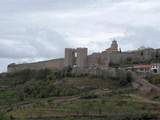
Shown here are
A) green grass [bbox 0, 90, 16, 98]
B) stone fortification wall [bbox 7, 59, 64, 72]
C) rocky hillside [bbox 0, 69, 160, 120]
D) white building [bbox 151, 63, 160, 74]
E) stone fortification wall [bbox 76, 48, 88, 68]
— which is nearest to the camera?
rocky hillside [bbox 0, 69, 160, 120]

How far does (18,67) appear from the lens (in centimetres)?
8338

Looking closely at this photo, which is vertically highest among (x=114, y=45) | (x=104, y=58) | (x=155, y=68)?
(x=114, y=45)

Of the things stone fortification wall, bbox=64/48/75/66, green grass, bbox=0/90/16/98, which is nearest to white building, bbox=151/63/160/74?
stone fortification wall, bbox=64/48/75/66

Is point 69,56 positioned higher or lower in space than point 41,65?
higher

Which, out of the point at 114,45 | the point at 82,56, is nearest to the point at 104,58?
the point at 82,56

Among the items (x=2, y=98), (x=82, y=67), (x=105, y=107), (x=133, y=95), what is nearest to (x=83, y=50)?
(x=82, y=67)

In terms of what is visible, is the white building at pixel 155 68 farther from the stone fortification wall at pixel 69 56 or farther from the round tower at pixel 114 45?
the round tower at pixel 114 45

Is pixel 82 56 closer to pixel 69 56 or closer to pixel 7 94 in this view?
pixel 69 56

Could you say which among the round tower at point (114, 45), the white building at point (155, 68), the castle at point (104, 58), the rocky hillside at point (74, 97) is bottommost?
the rocky hillside at point (74, 97)

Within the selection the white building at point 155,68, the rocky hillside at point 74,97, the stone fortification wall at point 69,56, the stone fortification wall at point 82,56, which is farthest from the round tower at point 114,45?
the white building at point 155,68

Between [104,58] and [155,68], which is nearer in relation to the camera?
[155,68]

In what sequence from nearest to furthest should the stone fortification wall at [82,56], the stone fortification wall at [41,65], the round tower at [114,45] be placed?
1. the stone fortification wall at [82,56]
2. the stone fortification wall at [41,65]
3. the round tower at [114,45]

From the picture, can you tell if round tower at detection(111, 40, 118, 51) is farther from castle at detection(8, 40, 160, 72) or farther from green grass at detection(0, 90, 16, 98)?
green grass at detection(0, 90, 16, 98)

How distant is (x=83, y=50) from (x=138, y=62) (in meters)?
7.22
